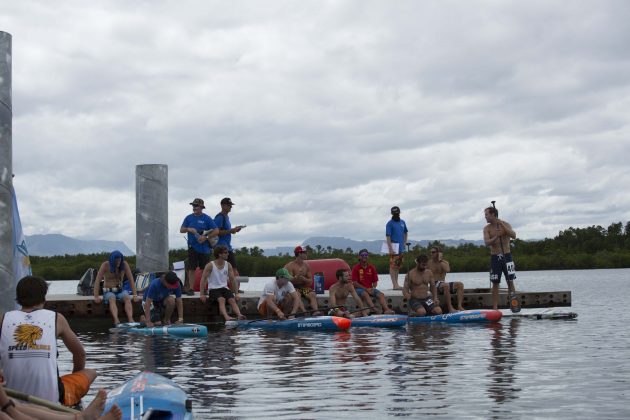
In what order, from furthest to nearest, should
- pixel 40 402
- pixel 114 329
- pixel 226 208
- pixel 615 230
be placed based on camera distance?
pixel 615 230
pixel 226 208
pixel 114 329
pixel 40 402

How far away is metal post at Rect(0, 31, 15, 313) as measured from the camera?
11.9 meters

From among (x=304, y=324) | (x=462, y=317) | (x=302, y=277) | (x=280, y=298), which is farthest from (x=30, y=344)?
(x=462, y=317)

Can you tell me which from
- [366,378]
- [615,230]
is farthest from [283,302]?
[615,230]

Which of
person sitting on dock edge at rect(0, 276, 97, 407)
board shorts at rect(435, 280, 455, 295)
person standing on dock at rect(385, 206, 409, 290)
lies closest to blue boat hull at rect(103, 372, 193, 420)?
person sitting on dock edge at rect(0, 276, 97, 407)

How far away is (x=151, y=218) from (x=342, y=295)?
16.3ft

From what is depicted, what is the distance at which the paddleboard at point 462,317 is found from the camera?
19703mm

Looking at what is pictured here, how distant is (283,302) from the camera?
19.7 metres

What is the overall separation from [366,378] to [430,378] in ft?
2.59

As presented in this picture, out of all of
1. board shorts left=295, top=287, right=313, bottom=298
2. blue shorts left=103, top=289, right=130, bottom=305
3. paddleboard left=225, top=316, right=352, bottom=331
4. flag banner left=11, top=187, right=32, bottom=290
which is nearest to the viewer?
flag banner left=11, top=187, right=32, bottom=290

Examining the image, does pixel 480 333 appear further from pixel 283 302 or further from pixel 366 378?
pixel 366 378

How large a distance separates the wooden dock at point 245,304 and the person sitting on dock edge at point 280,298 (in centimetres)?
104

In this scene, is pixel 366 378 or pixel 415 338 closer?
pixel 366 378

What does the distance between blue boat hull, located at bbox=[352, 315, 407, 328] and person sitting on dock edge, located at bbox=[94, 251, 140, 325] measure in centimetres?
457

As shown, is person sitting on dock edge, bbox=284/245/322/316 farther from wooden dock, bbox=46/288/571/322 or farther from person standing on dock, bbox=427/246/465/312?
person standing on dock, bbox=427/246/465/312
